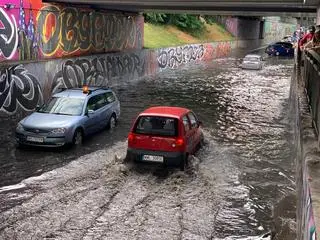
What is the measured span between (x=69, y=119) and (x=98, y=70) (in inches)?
541

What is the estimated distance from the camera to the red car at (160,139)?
11.7 metres

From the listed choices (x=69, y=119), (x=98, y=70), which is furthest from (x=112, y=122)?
(x=98, y=70)

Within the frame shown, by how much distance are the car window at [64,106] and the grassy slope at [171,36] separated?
24071 millimetres

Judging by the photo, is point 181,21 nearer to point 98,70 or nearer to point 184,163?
point 98,70

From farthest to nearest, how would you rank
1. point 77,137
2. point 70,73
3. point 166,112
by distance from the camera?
point 70,73 < point 77,137 < point 166,112

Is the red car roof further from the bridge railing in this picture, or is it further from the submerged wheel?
the bridge railing

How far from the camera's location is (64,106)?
49.6 feet

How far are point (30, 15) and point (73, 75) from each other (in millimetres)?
4467

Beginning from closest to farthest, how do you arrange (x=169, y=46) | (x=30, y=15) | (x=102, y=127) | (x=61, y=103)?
(x=61, y=103)
(x=102, y=127)
(x=30, y=15)
(x=169, y=46)

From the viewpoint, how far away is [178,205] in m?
9.73

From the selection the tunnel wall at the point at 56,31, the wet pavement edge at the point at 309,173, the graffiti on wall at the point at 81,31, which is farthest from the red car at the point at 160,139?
the graffiti on wall at the point at 81,31

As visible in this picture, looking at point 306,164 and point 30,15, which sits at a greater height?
Answer: point 30,15

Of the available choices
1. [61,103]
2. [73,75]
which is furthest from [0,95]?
[73,75]

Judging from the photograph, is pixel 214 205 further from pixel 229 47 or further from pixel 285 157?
pixel 229 47
